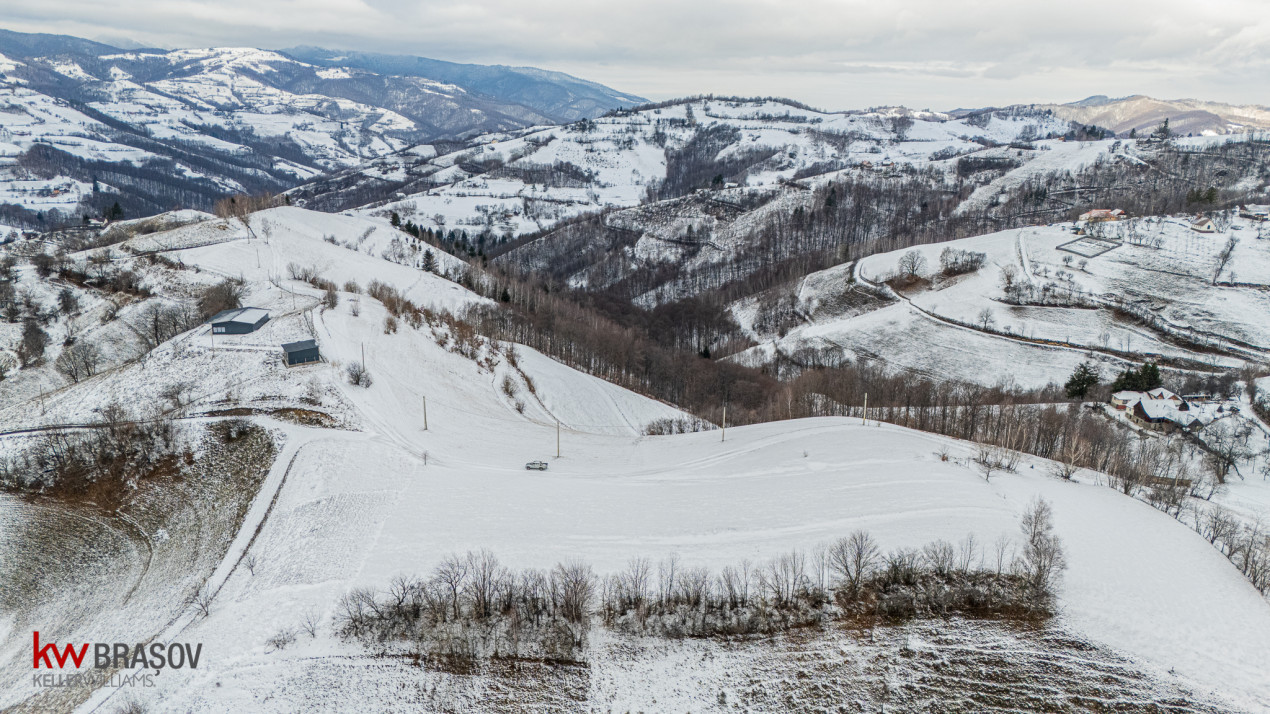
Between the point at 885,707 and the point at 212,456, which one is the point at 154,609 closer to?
the point at 212,456

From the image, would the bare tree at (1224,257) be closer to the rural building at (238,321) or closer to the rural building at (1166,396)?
the rural building at (1166,396)

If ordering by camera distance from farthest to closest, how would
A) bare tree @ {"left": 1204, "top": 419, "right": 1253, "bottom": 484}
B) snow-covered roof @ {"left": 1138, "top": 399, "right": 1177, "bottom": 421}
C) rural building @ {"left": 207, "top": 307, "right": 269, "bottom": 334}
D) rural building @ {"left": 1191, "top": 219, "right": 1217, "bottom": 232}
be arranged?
rural building @ {"left": 1191, "top": 219, "right": 1217, "bottom": 232}
snow-covered roof @ {"left": 1138, "top": 399, "right": 1177, "bottom": 421}
rural building @ {"left": 207, "top": 307, "right": 269, "bottom": 334}
bare tree @ {"left": 1204, "top": 419, "right": 1253, "bottom": 484}

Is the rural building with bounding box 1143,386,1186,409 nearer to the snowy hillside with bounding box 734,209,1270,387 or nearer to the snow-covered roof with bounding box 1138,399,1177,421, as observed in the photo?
the snow-covered roof with bounding box 1138,399,1177,421

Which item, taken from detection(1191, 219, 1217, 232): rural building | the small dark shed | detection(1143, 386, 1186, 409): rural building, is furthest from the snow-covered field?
detection(1191, 219, 1217, 232): rural building

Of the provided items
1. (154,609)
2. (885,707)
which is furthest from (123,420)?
(885,707)

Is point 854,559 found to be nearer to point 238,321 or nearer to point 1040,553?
point 1040,553

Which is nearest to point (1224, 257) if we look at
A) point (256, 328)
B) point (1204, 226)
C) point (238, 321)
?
point (1204, 226)

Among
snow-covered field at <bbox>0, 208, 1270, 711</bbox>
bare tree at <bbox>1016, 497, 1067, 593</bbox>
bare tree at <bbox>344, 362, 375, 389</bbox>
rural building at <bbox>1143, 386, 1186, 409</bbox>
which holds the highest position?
bare tree at <bbox>344, 362, 375, 389</bbox>
